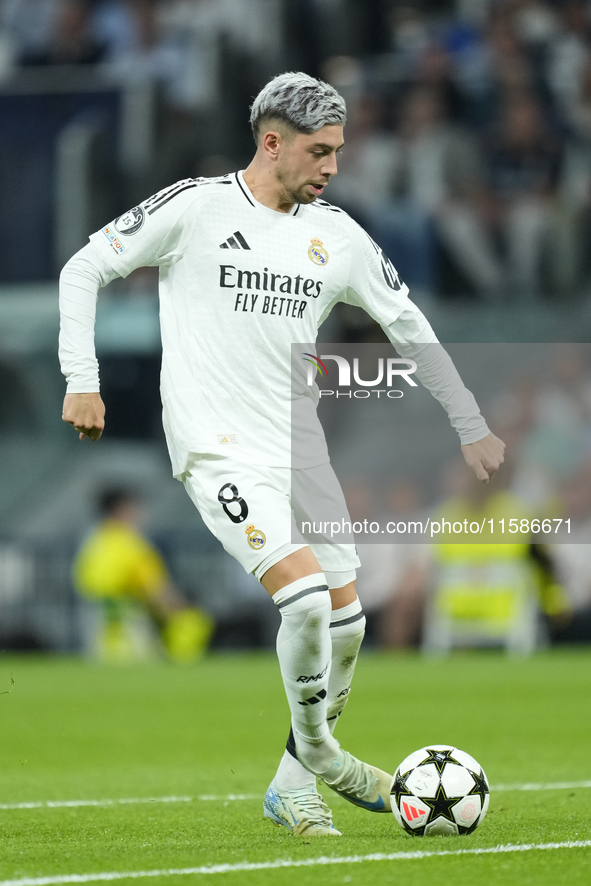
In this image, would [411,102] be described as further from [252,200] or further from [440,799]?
[440,799]

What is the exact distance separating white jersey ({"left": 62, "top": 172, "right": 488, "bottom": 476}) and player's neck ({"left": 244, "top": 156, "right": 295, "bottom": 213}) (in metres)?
0.03

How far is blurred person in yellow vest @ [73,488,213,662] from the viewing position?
14.6m

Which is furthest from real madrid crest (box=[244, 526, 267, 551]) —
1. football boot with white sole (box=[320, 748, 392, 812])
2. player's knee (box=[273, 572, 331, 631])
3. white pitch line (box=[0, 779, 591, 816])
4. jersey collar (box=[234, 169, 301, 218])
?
white pitch line (box=[0, 779, 591, 816])

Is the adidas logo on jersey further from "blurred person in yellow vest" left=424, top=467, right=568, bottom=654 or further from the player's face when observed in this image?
"blurred person in yellow vest" left=424, top=467, right=568, bottom=654

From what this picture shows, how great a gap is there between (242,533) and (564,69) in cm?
1258

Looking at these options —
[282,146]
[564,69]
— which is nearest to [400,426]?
[564,69]

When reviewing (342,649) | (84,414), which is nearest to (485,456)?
(342,649)

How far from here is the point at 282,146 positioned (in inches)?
191

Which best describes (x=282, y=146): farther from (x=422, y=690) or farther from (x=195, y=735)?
(x=422, y=690)

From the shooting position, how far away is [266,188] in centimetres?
496

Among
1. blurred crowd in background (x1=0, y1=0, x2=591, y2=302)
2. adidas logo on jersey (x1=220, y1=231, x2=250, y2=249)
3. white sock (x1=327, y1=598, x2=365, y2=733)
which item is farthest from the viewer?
blurred crowd in background (x1=0, y1=0, x2=591, y2=302)

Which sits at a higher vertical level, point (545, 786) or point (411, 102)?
point (411, 102)

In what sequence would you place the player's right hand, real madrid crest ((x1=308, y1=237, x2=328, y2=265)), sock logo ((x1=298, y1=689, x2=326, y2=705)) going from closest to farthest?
1. the player's right hand
2. sock logo ((x1=298, y1=689, x2=326, y2=705))
3. real madrid crest ((x1=308, y1=237, x2=328, y2=265))

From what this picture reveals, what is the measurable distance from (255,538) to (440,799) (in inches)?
40.2
